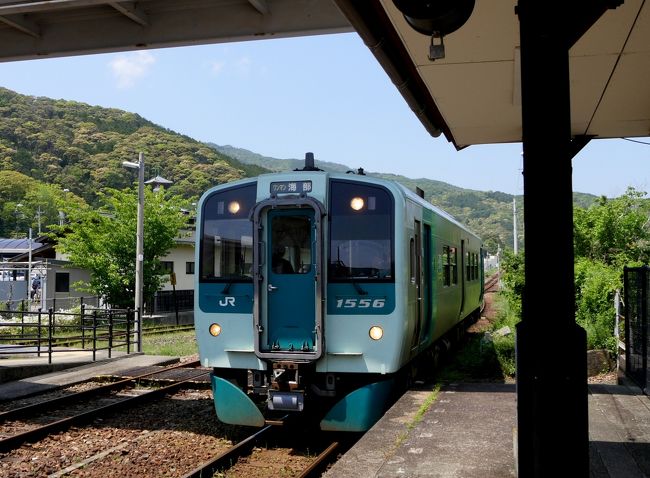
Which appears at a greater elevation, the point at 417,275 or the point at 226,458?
the point at 417,275

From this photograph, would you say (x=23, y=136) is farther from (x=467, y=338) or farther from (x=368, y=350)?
(x=368, y=350)

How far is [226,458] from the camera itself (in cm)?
690

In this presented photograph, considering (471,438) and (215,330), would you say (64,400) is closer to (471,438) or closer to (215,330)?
(215,330)

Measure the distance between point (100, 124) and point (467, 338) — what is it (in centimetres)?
13317

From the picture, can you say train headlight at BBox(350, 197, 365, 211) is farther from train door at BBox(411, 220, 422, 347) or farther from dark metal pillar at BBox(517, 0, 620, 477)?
dark metal pillar at BBox(517, 0, 620, 477)

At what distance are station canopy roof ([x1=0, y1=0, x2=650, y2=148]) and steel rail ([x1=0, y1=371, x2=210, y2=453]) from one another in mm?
4961

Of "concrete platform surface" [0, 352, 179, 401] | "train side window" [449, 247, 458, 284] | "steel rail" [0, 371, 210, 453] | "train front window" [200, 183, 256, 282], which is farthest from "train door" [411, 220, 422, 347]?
"concrete platform surface" [0, 352, 179, 401]

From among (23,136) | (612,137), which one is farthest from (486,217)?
(612,137)

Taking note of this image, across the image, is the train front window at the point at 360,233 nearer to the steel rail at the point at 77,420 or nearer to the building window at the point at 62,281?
the steel rail at the point at 77,420

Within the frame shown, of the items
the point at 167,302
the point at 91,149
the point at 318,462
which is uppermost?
Answer: the point at 91,149

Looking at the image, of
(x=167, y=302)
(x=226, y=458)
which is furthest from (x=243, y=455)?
(x=167, y=302)

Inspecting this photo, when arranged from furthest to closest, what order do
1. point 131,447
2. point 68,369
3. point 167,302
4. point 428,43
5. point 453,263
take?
point 167,302, point 68,369, point 453,263, point 131,447, point 428,43

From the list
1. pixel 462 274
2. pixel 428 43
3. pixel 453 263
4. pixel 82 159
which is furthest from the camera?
pixel 82 159

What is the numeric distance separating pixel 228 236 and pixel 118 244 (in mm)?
18918
